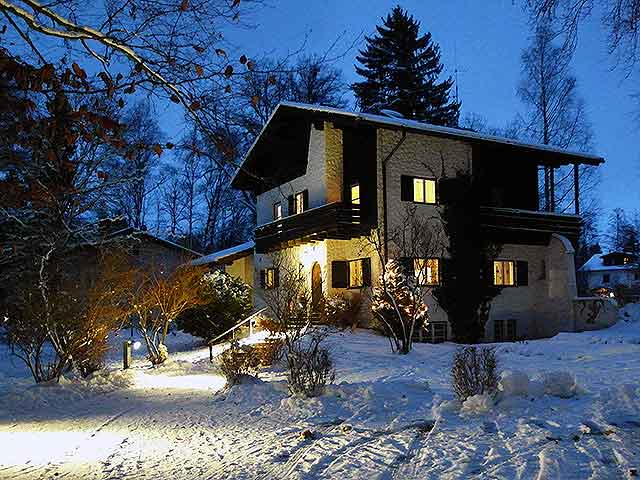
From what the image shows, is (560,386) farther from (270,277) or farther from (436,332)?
(270,277)

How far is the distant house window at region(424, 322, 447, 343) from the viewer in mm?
20516

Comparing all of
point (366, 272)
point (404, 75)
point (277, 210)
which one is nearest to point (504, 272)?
point (366, 272)

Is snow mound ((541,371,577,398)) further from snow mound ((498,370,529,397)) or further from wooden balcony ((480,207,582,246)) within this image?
wooden balcony ((480,207,582,246))

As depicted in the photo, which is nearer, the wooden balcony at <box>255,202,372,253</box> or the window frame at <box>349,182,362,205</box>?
the wooden balcony at <box>255,202,372,253</box>

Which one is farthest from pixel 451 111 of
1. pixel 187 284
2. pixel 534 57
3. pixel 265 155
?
pixel 187 284

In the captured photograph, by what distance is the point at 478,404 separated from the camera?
734 cm

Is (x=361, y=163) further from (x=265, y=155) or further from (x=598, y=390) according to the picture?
(x=598, y=390)

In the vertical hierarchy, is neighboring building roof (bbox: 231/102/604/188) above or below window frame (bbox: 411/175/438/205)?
above

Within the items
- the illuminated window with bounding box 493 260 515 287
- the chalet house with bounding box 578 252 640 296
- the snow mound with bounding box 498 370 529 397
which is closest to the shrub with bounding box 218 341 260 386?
the snow mound with bounding box 498 370 529 397

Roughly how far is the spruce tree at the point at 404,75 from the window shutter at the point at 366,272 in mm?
20957

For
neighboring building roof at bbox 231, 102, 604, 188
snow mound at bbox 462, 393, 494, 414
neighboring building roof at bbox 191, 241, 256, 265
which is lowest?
snow mound at bbox 462, 393, 494, 414

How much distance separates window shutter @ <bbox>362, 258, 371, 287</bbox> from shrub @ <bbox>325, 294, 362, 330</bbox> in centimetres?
54

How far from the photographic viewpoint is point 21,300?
43.2ft

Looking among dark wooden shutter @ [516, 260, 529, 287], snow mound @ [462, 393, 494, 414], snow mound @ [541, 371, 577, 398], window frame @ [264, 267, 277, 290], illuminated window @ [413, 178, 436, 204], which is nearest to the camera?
snow mound @ [462, 393, 494, 414]
